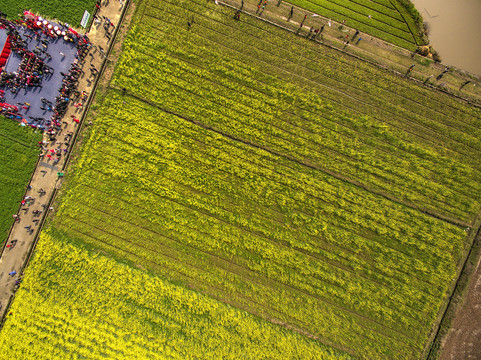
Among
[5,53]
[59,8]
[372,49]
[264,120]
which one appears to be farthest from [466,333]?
[5,53]

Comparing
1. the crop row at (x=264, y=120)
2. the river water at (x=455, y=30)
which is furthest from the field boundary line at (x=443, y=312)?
the river water at (x=455, y=30)

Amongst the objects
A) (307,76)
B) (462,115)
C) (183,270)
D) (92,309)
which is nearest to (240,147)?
(307,76)

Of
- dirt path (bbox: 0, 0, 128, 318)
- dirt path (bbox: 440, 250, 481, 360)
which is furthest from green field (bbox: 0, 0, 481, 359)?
dirt path (bbox: 440, 250, 481, 360)

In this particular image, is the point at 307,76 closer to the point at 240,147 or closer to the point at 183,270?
the point at 240,147

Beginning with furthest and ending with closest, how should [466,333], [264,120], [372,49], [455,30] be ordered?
[455,30]
[372,49]
[264,120]
[466,333]

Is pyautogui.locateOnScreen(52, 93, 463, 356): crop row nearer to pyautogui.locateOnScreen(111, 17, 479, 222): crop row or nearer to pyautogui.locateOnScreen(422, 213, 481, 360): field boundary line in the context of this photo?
pyautogui.locateOnScreen(422, 213, 481, 360): field boundary line

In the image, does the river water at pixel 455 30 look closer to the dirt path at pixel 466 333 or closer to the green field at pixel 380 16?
the green field at pixel 380 16

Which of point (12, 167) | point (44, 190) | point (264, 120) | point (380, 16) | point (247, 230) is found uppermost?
point (380, 16)

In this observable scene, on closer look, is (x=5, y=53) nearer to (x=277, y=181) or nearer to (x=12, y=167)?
(x=12, y=167)
